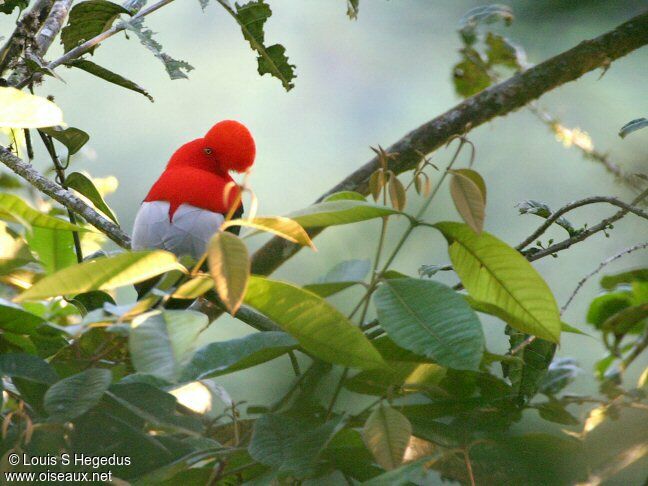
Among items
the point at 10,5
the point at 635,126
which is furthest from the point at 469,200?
the point at 10,5

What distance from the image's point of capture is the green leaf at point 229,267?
0.52 metres

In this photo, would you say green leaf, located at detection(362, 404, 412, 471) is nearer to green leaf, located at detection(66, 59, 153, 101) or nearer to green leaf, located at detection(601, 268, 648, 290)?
green leaf, located at detection(601, 268, 648, 290)

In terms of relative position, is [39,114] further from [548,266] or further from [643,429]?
[548,266]

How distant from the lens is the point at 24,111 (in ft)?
2.27

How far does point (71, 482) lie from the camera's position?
2.10 feet

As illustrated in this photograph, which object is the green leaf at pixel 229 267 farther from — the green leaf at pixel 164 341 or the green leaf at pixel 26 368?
the green leaf at pixel 26 368

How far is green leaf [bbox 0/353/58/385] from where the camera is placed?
2.10ft

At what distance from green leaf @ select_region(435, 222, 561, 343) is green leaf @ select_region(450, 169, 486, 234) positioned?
37 millimetres

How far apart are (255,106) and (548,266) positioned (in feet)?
4.51

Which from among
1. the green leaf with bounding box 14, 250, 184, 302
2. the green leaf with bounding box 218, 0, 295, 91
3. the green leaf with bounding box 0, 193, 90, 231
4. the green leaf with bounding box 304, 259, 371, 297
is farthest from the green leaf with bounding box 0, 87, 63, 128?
the green leaf with bounding box 218, 0, 295, 91

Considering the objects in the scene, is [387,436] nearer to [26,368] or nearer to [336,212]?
[336,212]

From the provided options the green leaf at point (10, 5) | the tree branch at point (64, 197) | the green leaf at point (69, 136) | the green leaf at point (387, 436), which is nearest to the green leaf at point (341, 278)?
the green leaf at point (387, 436)

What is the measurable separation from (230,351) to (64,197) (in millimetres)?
593

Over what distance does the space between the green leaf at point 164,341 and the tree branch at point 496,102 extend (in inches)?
30.5
